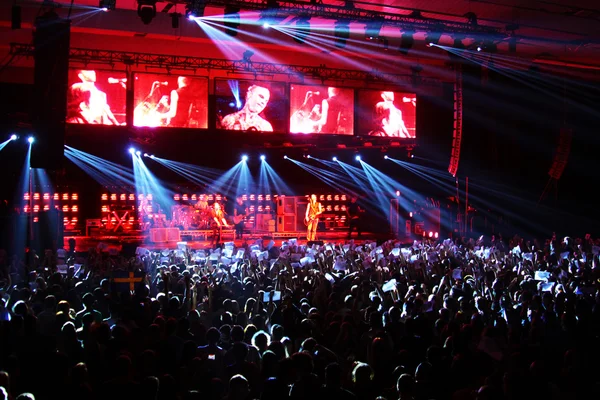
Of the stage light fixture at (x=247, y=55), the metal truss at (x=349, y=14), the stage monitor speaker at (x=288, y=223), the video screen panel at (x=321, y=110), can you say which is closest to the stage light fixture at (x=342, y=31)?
the metal truss at (x=349, y=14)

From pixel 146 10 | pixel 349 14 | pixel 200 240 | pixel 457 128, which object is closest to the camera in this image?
pixel 146 10

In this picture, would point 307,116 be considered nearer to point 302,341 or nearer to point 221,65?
point 221,65

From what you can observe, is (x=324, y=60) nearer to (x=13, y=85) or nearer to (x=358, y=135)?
(x=358, y=135)

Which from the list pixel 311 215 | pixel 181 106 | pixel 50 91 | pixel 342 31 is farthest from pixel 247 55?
pixel 50 91

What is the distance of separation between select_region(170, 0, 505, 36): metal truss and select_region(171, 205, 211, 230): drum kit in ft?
40.7

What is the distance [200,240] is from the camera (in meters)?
24.2

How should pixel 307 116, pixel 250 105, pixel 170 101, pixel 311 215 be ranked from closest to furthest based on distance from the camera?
pixel 170 101 < pixel 250 105 < pixel 307 116 < pixel 311 215

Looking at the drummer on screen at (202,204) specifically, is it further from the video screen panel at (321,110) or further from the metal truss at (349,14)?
the metal truss at (349,14)

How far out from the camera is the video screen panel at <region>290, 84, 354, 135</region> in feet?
72.4

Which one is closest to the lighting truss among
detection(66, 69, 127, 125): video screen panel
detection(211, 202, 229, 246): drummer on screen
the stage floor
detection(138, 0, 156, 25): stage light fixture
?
the stage floor

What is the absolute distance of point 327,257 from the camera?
12453 mm

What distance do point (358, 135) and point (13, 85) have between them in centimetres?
1258

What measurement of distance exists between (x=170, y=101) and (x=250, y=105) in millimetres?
2929

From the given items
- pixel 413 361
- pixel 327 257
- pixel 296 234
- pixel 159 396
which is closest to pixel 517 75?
pixel 296 234
